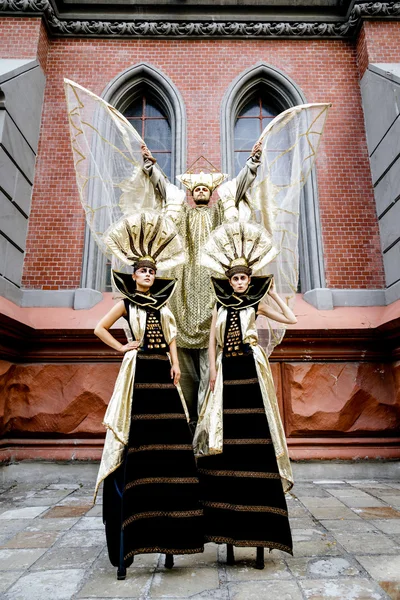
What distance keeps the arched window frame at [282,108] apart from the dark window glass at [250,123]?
13 cm

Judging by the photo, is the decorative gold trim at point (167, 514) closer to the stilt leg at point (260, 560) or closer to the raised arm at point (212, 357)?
the stilt leg at point (260, 560)

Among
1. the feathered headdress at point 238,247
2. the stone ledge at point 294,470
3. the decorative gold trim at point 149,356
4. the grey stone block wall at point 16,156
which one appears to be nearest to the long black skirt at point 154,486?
the decorative gold trim at point 149,356

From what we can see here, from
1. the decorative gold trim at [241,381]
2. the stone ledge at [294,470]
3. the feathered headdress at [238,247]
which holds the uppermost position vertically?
the feathered headdress at [238,247]

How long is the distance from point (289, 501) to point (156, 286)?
8.25 feet

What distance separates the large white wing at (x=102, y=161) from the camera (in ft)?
13.6

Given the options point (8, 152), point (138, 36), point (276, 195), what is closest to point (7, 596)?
point (276, 195)

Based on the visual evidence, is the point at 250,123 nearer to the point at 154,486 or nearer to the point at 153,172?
the point at 153,172

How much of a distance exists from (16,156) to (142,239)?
3.92 meters

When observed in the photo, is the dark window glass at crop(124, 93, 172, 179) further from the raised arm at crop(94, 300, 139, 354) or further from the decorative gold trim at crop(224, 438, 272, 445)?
the decorative gold trim at crop(224, 438, 272, 445)

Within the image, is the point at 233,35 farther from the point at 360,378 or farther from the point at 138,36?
the point at 360,378

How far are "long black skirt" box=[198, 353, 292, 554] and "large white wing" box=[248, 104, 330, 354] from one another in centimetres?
152

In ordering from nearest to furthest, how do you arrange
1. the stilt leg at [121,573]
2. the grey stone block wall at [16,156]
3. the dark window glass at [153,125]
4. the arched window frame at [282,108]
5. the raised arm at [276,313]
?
the stilt leg at [121,573]
the raised arm at [276,313]
the grey stone block wall at [16,156]
the arched window frame at [282,108]
the dark window glass at [153,125]

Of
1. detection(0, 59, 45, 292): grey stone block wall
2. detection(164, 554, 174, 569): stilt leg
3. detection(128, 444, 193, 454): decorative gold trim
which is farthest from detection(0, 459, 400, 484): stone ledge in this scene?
detection(128, 444, 193, 454): decorative gold trim

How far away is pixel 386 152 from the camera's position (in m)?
5.93
